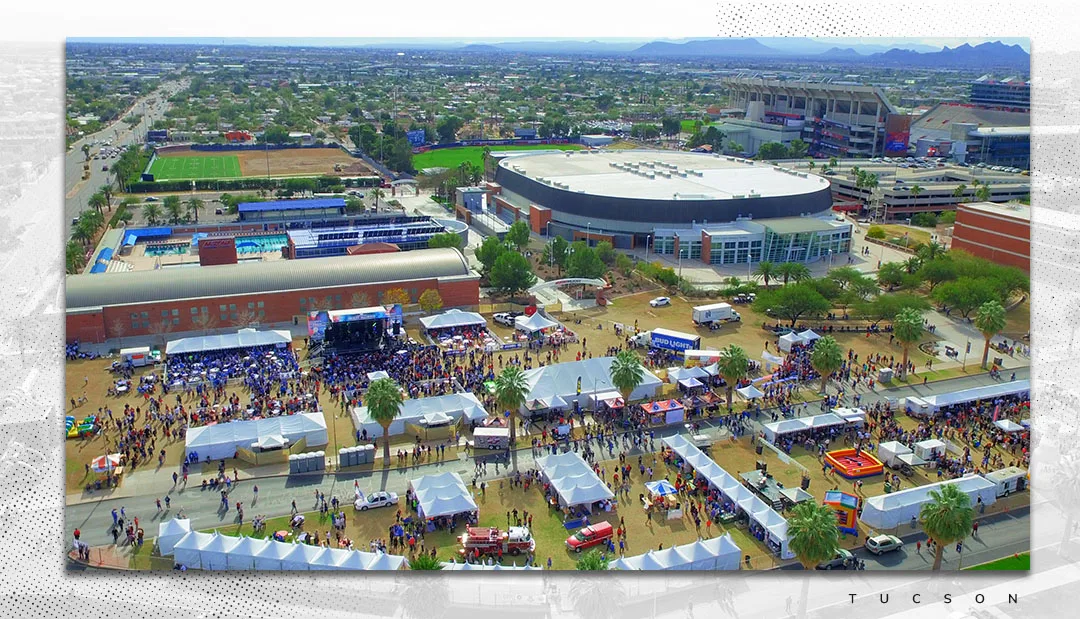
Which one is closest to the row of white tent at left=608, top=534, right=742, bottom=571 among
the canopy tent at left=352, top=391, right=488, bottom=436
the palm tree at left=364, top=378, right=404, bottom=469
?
the palm tree at left=364, top=378, right=404, bottom=469

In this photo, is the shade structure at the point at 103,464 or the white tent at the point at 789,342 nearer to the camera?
the shade structure at the point at 103,464

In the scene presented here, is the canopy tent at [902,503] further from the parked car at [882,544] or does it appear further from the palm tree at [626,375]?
the palm tree at [626,375]

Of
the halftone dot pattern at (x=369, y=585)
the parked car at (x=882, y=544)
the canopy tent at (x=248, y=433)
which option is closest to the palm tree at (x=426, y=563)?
the halftone dot pattern at (x=369, y=585)

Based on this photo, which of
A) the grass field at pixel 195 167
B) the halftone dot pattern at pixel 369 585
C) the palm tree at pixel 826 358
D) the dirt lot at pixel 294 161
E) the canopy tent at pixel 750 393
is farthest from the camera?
the dirt lot at pixel 294 161

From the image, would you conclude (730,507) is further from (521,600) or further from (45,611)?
(45,611)

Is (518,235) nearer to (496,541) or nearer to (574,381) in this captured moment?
(574,381)

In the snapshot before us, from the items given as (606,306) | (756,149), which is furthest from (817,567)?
(756,149)
